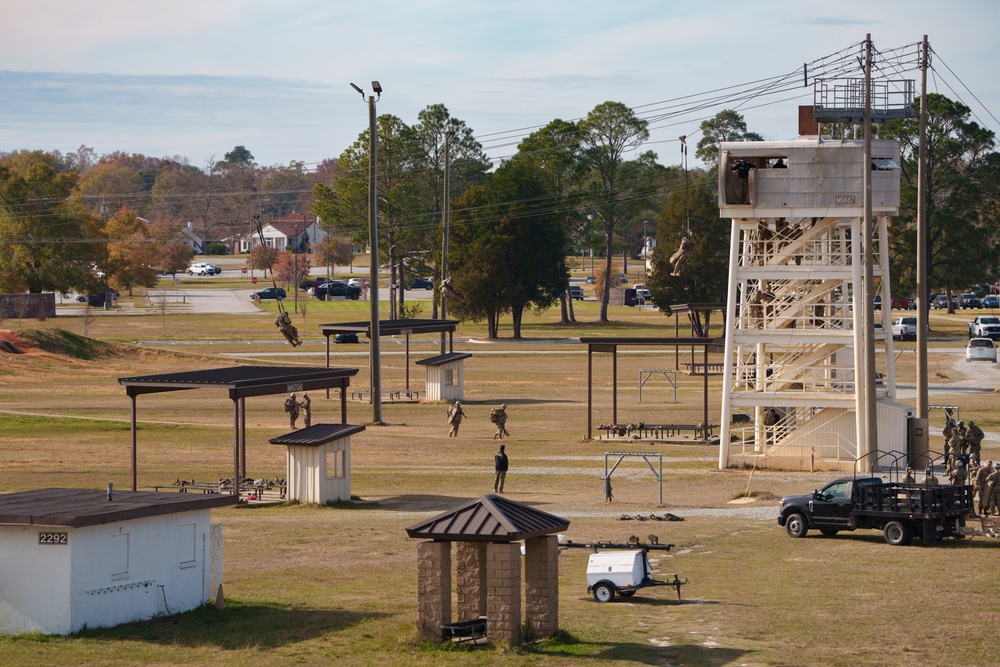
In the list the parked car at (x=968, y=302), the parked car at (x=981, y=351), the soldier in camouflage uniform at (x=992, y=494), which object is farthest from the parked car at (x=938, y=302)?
the soldier in camouflage uniform at (x=992, y=494)

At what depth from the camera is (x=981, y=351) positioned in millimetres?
84125

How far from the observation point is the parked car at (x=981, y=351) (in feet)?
276

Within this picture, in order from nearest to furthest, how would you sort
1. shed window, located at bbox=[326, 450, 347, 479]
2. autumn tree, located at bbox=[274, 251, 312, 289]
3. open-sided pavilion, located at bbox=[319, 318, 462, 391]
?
shed window, located at bbox=[326, 450, 347, 479] < open-sided pavilion, located at bbox=[319, 318, 462, 391] < autumn tree, located at bbox=[274, 251, 312, 289]

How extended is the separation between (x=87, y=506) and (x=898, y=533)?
16.1 m

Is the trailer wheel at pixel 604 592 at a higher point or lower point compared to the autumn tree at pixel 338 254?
lower

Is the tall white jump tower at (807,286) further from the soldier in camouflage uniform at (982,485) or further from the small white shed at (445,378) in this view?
the small white shed at (445,378)

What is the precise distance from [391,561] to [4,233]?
102 meters

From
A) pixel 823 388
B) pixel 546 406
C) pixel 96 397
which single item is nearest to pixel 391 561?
pixel 823 388

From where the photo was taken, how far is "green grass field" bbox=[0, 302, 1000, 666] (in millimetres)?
19188

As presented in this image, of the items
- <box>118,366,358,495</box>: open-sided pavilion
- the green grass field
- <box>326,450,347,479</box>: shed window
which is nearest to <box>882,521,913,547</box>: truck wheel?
the green grass field

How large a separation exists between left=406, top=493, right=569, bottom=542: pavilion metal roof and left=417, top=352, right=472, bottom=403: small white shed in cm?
4432

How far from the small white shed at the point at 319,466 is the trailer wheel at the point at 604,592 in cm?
1340

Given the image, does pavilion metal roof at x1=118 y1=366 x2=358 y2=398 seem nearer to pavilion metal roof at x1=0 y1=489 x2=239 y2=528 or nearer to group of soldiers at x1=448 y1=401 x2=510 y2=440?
group of soldiers at x1=448 y1=401 x2=510 y2=440

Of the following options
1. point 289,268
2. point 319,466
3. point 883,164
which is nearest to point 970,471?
point 883,164
